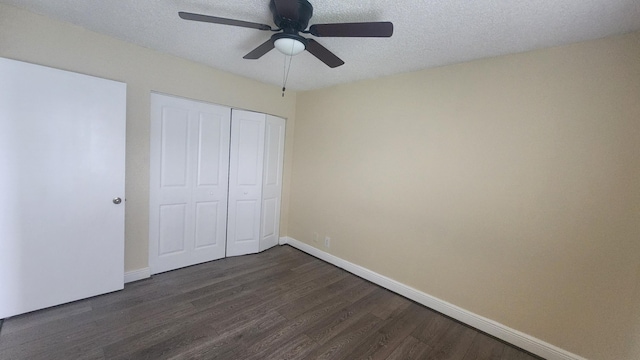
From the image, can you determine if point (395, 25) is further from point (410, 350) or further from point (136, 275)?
point (136, 275)

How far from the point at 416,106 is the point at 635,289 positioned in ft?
6.86

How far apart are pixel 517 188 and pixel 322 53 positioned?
191 cm

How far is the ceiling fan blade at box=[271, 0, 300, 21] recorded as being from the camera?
1.46 m

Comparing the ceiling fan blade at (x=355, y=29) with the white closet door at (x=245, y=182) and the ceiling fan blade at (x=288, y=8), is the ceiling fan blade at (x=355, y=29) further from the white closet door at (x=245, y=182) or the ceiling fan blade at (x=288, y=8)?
the white closet door at (x=245, y=182)

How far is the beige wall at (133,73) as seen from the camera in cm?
201

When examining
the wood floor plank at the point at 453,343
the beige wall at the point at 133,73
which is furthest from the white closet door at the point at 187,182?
the wood floor plank at the point at 453,343

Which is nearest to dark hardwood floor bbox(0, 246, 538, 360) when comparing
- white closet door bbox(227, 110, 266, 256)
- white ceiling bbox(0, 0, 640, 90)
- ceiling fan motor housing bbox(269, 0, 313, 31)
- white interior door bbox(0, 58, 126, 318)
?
white interior door bbox(0, 58, 126, 318)

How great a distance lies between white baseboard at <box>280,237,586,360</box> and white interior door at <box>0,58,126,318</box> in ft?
8.36

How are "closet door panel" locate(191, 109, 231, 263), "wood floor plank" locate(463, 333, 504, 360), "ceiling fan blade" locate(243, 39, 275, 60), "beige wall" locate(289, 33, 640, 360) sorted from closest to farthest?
"beige wall" locate(289, 33, 640, 360)
"ceiling fan blade" locate(243, 39, 275, 60)
"wood floor plank" locate(463, 333, 504, 360)
"closet door panel" locate(191, 109, 231, 263)

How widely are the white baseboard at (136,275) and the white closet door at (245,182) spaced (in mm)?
947

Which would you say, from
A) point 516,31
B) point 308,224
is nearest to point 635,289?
point 516,31

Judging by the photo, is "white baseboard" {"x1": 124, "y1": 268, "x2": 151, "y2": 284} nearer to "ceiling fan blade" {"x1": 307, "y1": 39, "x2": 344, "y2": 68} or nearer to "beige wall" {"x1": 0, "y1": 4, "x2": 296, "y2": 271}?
"beige wall" {"x1": 0, "y1": 4, "x2": 296, "y2": 271}

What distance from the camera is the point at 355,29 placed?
152 cm

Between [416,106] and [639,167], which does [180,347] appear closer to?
[416,106]
